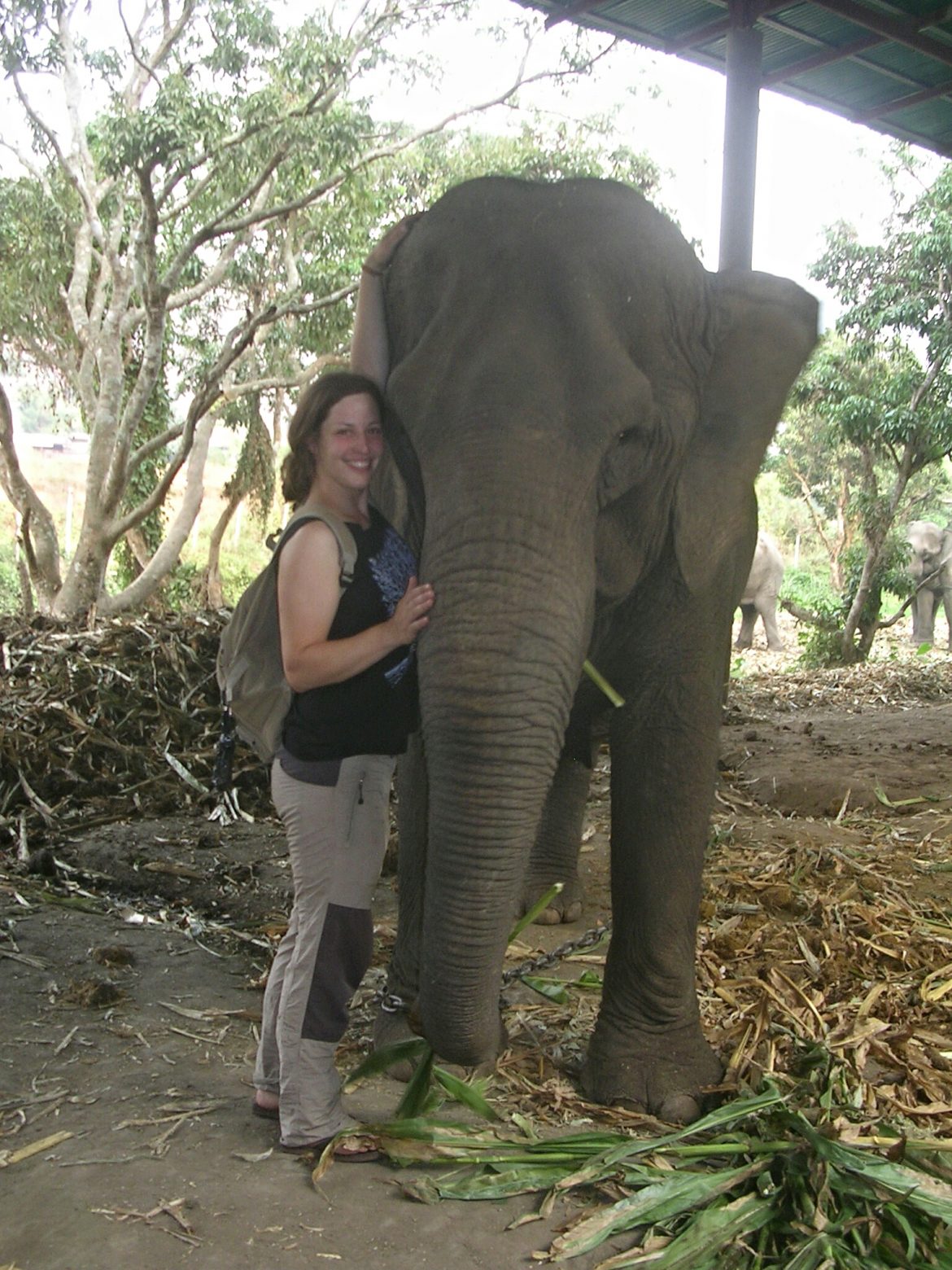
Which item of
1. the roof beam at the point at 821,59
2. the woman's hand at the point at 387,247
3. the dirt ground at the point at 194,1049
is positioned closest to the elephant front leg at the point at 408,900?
the dirt ground at the point at 194,1049

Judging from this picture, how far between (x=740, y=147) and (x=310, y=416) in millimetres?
6058

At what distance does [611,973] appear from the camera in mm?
3873

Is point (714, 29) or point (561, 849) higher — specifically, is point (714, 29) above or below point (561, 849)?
above

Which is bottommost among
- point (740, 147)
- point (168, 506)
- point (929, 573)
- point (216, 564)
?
point (216, 564)

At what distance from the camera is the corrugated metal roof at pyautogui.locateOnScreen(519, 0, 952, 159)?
852 centimetres

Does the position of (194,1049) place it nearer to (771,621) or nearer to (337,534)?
(337,534)

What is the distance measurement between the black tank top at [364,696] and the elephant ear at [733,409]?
2.93ft

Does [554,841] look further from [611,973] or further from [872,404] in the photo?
[872,404]

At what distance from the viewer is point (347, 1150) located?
3.18 meters

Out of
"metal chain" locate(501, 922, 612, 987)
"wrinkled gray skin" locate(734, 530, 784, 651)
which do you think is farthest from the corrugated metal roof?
"wrinkled gray skin" locate(734, 530, 784, 651)

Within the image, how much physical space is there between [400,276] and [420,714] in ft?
4.23

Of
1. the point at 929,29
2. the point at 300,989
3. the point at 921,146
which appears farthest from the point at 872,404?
the point at 300,989

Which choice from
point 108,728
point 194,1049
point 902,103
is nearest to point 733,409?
point 194,1049

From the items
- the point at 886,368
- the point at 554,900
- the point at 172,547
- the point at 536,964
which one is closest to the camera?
the point at 536,964
